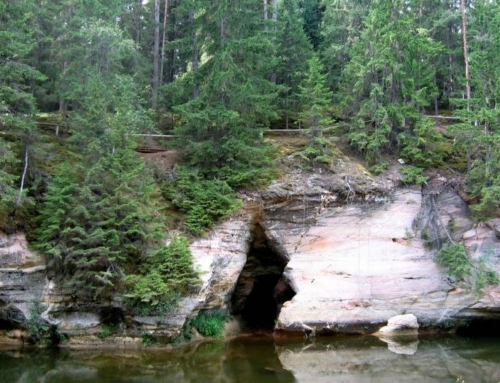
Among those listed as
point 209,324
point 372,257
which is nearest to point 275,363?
point 209,324

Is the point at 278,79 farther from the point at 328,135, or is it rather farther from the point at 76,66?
the point at 76,66

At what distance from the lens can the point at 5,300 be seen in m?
15.4

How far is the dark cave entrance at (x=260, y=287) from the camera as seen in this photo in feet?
66.4

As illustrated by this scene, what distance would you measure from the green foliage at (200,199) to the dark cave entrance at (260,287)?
6.97 feet

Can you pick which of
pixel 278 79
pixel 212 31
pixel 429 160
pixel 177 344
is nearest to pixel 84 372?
pixel 177 344

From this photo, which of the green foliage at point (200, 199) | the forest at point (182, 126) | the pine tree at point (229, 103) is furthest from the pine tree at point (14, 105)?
the pine tree at point (229, 103)

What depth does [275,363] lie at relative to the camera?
14.5 m

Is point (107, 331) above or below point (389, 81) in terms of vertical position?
below

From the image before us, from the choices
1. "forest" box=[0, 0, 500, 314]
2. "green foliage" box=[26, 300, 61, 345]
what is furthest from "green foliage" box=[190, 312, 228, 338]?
"green foliage" box=[26, 300, 61, 345]

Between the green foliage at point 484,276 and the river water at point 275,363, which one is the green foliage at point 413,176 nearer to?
the green foliage at point 484,276

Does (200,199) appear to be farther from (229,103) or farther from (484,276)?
(484,276)

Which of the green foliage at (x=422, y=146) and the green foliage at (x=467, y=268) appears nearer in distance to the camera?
the green foliage at (x=467, y=268)

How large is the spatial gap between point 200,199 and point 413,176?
29.7 feet

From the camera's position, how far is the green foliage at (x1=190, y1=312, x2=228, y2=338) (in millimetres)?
17359
